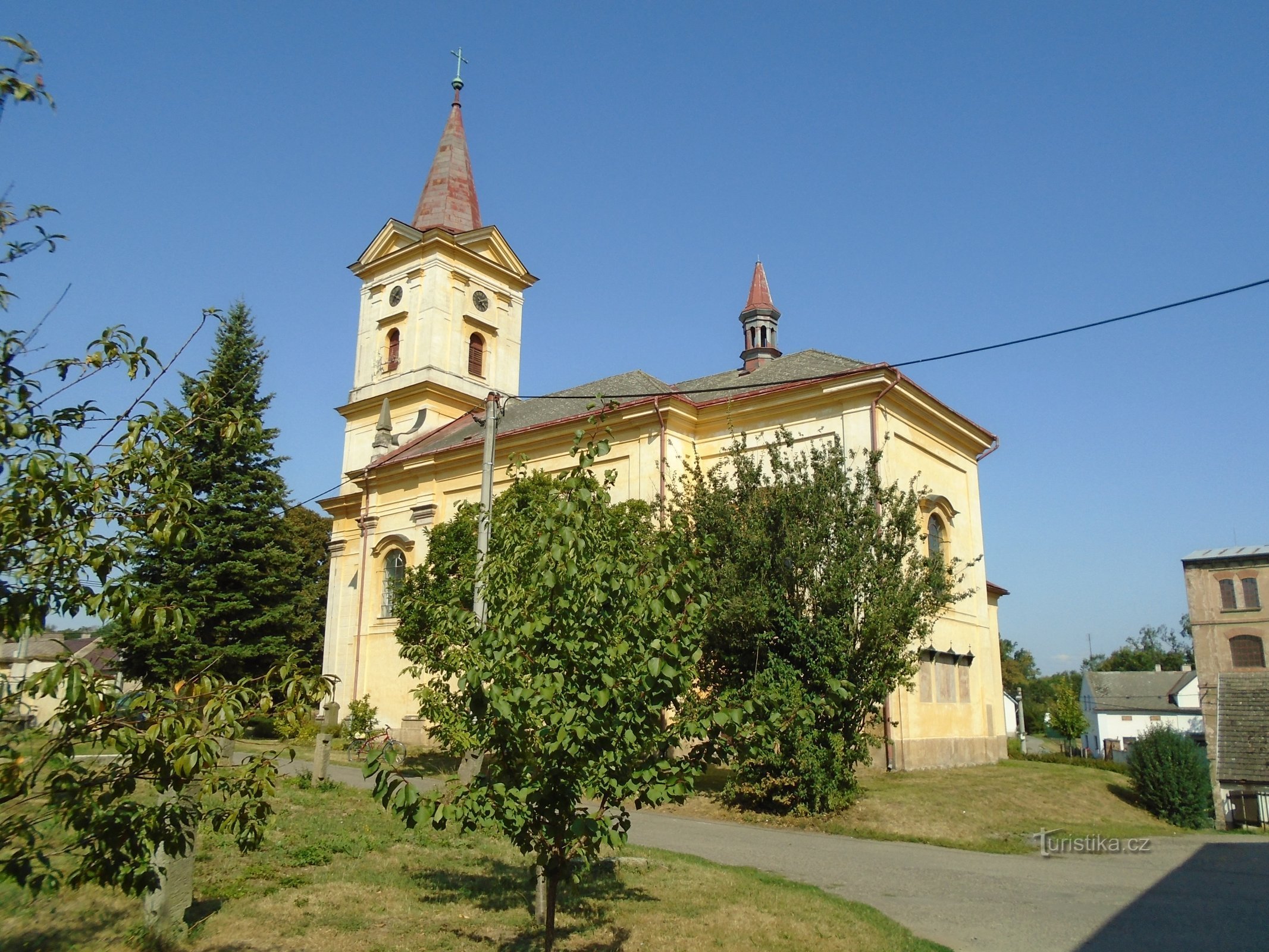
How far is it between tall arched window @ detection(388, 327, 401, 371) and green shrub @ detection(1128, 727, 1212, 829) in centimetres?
2651

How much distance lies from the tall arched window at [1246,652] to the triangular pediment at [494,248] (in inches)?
1213

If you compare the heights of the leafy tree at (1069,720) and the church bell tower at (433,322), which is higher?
the church bell tower at (433,322)

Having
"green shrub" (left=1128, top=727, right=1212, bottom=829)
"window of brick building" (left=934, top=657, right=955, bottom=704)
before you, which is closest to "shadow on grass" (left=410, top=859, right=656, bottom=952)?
"window of brick building" (left=934, top=657, right=955, bottom=704)

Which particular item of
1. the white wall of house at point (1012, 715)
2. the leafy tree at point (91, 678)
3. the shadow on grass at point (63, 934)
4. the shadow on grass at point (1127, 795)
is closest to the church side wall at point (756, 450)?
the shadow on grass at point (1127, 795)

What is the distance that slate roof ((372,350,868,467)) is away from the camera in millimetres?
22497

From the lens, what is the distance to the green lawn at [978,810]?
14.1 meters

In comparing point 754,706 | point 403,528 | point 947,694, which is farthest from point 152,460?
point 403,528

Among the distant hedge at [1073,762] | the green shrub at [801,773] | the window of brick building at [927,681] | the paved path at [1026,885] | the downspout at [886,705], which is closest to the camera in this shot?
the paved path at [1026,885]

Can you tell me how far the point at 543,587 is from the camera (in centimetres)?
538

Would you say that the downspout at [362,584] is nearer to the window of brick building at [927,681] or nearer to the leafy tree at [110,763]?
the window of brick building at [927,681]

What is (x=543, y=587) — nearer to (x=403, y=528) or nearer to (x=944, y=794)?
(x=944, y=794)

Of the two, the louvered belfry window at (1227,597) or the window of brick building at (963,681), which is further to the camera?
the louvered belfry window at (1227,597)

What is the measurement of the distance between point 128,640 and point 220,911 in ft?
76.3

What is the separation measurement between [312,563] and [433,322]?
49.3ft
